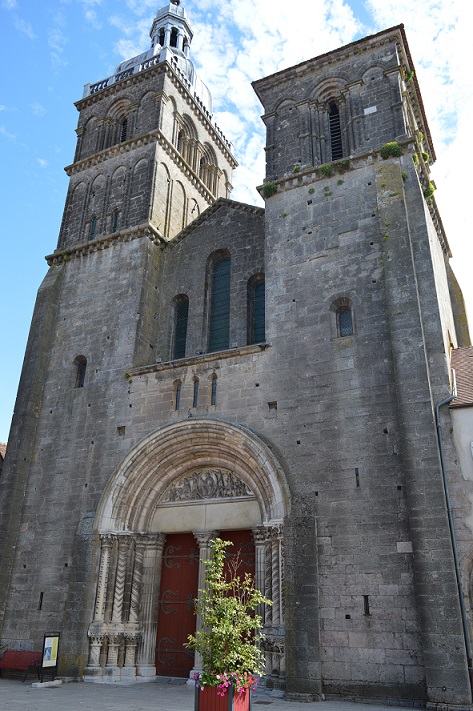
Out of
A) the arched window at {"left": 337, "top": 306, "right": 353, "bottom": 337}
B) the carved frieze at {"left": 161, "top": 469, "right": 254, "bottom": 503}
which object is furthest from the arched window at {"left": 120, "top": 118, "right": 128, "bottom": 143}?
the carved frieze at {"left": 161, "top": 469, "right": 254, "bottom": 503}

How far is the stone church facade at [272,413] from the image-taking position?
1096 cm

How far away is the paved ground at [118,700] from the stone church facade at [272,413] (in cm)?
55

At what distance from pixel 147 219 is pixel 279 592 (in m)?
11.6

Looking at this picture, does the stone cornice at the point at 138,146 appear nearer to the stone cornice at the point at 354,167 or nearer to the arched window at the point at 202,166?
the arched window at the point at 202,166

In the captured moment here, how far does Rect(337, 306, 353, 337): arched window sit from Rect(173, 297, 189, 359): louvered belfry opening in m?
4.98

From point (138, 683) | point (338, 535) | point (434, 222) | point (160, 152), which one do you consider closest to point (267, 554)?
point (338, 535)

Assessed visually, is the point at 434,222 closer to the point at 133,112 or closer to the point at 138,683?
the point at 133,112

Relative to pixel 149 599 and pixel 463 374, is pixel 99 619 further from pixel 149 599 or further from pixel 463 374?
pixel 463 374

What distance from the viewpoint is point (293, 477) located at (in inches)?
491

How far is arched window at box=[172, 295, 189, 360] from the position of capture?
17.1 m

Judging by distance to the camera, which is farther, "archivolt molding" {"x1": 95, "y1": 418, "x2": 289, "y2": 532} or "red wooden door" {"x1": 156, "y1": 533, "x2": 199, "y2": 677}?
"archivolt molding" {"x1": 95, "y1": 418, "x2": 289, "y2": 532}

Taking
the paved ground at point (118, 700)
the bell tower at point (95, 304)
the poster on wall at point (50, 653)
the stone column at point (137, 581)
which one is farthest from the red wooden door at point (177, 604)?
the poster on wall at point (50, 653)

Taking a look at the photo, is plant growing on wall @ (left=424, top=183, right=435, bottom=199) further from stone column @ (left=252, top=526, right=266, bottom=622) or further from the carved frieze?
stone column @ (left=252, top=526, right=266, bottom=622)

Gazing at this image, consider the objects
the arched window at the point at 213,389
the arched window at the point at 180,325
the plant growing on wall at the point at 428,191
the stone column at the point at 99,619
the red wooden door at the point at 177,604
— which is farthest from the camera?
the arched window at the point at 180,325
